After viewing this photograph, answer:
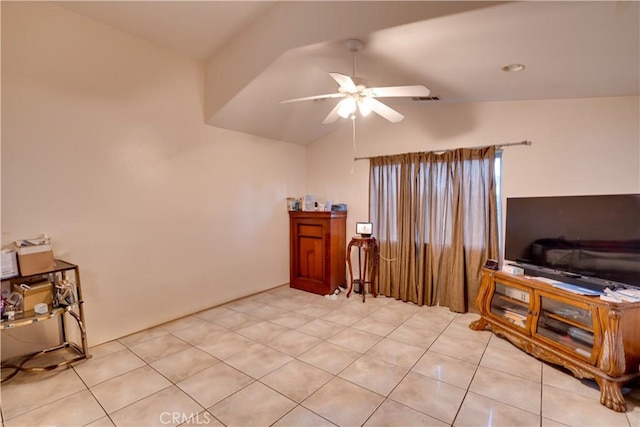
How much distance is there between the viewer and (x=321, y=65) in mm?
2725

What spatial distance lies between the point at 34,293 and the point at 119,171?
1.21 meters

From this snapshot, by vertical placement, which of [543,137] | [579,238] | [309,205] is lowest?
[579,238]

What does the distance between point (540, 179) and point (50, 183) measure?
4680mm

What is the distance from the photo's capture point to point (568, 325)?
2262 millimetres

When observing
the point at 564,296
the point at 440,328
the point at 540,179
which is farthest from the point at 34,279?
the point at 540,179

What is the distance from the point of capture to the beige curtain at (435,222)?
131 inches

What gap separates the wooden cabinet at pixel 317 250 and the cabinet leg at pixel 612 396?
9.26ft

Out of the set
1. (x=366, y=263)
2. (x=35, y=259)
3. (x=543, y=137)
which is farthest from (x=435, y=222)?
(x=35, y=259)

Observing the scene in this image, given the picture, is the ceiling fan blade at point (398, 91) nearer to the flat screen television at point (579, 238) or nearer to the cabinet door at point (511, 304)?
the flat screen television at point (579, 238)

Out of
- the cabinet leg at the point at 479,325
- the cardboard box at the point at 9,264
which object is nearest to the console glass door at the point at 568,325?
the cabinet leg at the point at 479,325

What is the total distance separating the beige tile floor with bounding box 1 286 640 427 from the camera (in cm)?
178

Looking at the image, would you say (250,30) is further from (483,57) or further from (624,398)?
(624,398)

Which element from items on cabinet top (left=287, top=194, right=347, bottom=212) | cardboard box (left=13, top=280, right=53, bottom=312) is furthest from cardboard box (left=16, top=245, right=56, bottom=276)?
items on cabinet top (left=287, top=194, right=347, bottom=212)

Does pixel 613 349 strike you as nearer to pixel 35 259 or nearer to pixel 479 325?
pixel 479 325
